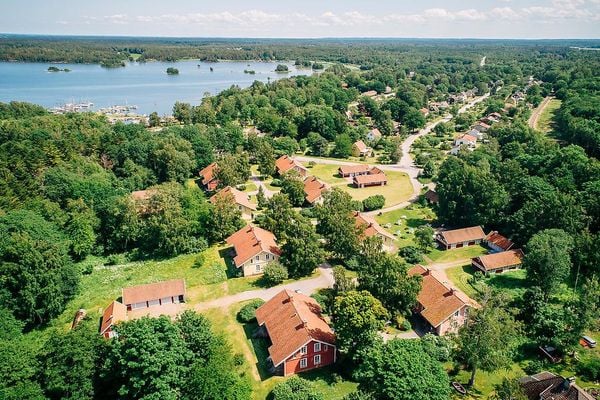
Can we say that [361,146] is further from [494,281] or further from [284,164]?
[494,281]

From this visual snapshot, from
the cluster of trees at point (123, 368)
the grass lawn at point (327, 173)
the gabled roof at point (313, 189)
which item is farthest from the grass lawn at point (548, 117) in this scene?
the cluster of trees at point (123, 368)

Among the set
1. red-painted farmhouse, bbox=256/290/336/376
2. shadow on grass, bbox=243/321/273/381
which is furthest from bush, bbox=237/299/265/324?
red-painted farmhouse, bbox=256/290/336/376

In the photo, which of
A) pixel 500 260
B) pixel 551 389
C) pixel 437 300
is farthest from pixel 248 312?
pixel 500 260

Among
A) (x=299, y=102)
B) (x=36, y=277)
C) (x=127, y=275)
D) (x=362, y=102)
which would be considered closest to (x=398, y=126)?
(x=362, y=102)

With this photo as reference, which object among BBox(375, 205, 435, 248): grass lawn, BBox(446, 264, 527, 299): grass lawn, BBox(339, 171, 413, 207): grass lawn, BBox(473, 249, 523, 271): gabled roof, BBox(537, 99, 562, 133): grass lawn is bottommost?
BBox(446, 264, 527, 299): grass lawn

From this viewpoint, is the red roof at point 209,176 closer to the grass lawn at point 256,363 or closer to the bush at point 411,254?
the grass lawn at point 256,363

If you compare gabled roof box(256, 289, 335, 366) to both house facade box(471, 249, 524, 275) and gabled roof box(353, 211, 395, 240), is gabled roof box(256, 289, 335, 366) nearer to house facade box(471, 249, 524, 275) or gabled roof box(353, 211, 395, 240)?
gabled roof box(353, 211, 395, 240)
